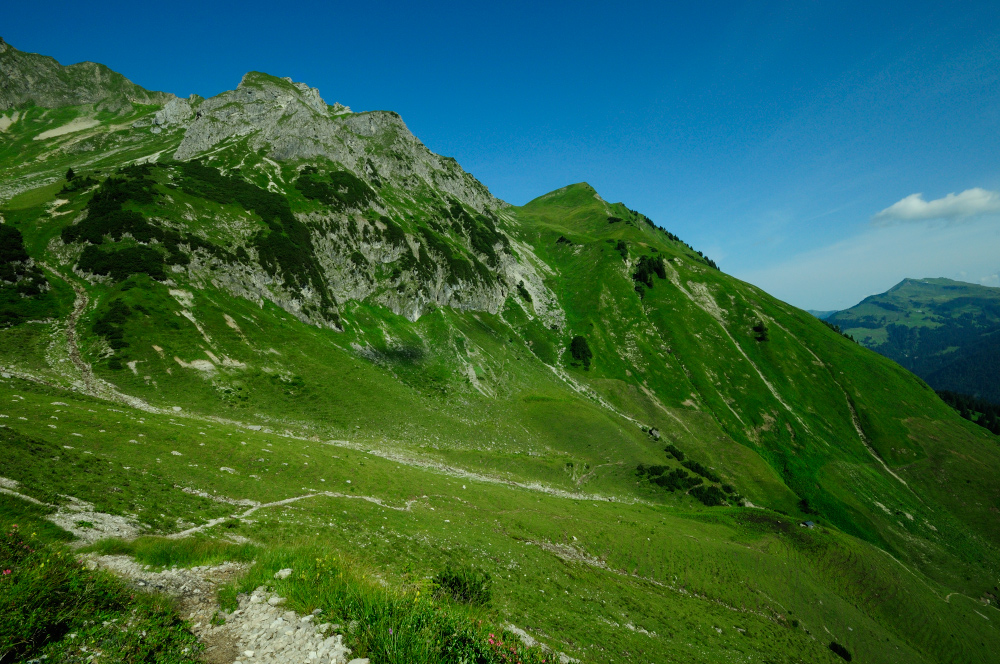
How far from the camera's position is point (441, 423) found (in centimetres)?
7694

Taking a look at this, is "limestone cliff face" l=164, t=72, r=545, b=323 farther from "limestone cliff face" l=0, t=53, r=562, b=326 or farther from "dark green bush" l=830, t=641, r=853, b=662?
"dark green bush" l=830, t=641, r=853, b=662

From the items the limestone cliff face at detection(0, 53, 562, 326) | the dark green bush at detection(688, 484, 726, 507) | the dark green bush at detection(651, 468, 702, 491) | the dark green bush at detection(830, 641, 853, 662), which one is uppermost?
the limestone cliff face at detection(0, 53, 562, 326)

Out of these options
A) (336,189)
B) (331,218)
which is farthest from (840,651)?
(336,189)

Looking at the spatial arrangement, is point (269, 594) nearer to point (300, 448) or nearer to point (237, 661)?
point (237, 661)

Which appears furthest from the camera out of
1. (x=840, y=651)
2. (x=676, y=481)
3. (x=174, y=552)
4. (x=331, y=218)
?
(x=331, y=218)

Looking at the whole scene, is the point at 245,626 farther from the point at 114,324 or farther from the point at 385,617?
the point at 114,324

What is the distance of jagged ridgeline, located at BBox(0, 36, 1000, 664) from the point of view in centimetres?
2594

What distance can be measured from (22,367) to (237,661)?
60175mm

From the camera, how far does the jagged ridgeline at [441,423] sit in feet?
85.1

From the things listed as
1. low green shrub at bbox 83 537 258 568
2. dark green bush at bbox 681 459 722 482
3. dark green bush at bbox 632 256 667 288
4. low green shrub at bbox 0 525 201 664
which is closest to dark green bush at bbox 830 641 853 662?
dark green bush at bbox 681 459 722 482

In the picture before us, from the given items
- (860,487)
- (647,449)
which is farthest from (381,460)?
(860,487)

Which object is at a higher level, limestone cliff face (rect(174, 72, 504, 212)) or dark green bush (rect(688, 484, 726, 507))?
limestone cliff face (rect(174, 72, 504, 212))

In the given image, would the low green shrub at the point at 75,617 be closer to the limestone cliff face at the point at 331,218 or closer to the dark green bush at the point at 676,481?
the limestone cliff face at the point at 331,218

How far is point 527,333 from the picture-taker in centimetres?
14488
